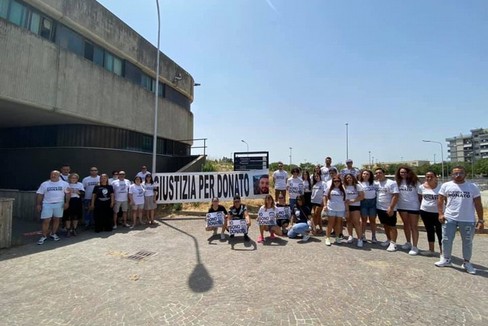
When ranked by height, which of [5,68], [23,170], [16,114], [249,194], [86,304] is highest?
[5,68]

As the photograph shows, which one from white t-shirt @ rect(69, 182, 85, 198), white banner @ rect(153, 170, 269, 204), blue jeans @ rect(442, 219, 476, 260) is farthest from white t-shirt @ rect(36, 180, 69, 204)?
blue jeans @ rect(442, 219, 476, 260)

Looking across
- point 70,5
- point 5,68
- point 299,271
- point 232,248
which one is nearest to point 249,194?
point 232,248

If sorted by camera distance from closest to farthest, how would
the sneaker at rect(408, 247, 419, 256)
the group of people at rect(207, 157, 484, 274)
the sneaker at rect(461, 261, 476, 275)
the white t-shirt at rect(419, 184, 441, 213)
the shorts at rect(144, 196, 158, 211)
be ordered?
the sneaker at rect(461, 261, 476, 275), the group of people at rect(207, 157, 484, 274), the white t-shirt at rect(419, 184, 441, 213), the sneaker at rect(408, 247, 419, 256), the shorts at rect(144, 196, 158, 211)

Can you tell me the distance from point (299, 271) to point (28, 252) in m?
6.13

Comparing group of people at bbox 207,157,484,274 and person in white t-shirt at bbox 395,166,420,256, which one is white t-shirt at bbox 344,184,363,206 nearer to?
group of people at bbox 207,157,484,274

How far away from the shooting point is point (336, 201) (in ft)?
23.0

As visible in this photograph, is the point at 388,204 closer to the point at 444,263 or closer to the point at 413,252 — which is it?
the point at 413,252

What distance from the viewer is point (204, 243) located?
723cm

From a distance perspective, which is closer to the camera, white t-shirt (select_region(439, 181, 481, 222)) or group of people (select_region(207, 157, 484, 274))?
white t-shirt (select_region(439, 181, 481, 222))

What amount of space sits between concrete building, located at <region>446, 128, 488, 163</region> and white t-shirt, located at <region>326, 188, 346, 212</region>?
136m

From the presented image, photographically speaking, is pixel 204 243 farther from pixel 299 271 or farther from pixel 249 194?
pixel 249 194

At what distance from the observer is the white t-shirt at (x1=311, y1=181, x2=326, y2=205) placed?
807cm

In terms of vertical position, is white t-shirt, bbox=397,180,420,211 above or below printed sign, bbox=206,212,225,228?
above

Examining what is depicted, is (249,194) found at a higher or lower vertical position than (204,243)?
higher
